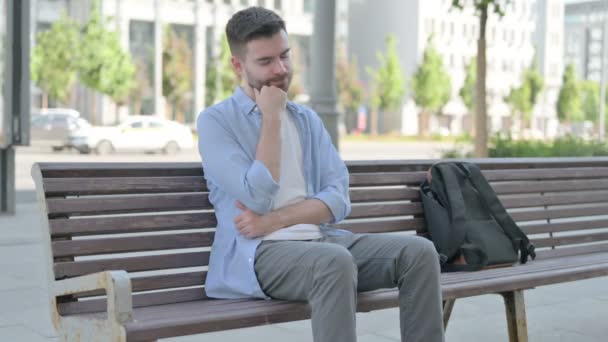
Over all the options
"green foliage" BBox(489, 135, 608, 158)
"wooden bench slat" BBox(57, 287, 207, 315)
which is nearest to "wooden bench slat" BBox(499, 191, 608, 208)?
"wooden bench slat" BBox(57, 287, 207, 315)

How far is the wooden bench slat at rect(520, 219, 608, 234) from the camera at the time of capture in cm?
515

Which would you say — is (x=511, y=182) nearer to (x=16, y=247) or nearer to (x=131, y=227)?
(x=131, y=227)

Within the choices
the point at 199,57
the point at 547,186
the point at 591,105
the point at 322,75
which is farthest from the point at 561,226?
the point at 591,105

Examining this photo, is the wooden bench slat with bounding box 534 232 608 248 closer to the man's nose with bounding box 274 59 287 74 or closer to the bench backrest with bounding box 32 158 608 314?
the bench backrest with bounding box 32 158 608 314

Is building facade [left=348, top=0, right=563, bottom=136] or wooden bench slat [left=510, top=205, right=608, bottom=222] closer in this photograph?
wooden bench slat [left=510, top=205, right=608, bottom=222]

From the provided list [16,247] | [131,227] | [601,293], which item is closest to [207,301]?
[131,227]

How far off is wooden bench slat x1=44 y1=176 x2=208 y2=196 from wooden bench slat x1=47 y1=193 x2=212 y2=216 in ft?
0.12

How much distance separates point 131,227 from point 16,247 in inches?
205

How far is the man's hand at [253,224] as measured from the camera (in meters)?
3.43

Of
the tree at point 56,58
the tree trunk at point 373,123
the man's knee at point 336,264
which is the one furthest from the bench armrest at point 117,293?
the tree trunk at point 373,123

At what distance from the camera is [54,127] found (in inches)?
1361

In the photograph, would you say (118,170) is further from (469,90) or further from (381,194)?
(469,90)

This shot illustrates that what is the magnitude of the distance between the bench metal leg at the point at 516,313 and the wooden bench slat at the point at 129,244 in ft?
4.65

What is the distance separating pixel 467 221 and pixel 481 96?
11533mm
